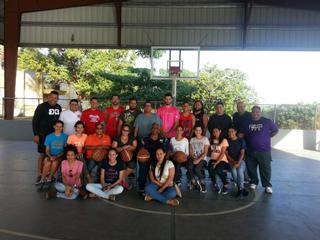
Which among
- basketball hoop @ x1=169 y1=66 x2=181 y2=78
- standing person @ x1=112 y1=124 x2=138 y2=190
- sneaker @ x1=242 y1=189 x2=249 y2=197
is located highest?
basketball hoop @ x1=169 y1=66 x2=181 y2=78

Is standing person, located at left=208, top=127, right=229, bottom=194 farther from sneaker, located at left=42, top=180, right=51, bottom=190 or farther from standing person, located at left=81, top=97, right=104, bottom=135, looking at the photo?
sneaker, located at left=42, top=180, right=51, bottom=190

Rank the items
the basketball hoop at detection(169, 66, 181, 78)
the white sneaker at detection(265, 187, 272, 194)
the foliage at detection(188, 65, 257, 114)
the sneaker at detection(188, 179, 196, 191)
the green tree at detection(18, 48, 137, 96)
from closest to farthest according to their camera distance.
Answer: the white sneaker at detection(265, 187, 272, 194)
the sneaker at detection(188, 179, 196, 191)
the basketball hoop at detection(169, 66, 181, 78)
the foliage at detection(188, 65, 257, 114)
the green tree at detection(18, 48, 137, 96)

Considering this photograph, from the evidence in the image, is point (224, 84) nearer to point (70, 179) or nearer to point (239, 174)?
point (239, 174)

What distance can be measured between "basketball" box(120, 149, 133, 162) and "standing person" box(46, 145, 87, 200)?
0.76 metres

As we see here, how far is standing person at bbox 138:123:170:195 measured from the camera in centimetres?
589

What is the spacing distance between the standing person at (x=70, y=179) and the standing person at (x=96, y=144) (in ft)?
1.53

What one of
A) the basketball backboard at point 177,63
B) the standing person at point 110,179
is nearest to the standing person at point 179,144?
the standing person at point 110,179

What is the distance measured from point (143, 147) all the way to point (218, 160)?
1394 mm

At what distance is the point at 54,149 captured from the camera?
6.13 metres

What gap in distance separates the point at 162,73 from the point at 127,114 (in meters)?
8.58

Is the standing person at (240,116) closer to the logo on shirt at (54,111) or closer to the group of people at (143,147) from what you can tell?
the group of people at (143,147)

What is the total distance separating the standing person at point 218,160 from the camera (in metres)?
6.19

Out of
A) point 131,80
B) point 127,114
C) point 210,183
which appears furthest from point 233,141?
point 131,80

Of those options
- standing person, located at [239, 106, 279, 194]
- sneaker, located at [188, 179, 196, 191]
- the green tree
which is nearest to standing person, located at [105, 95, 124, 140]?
sneaker, located at [188, 179, 196, 191]
